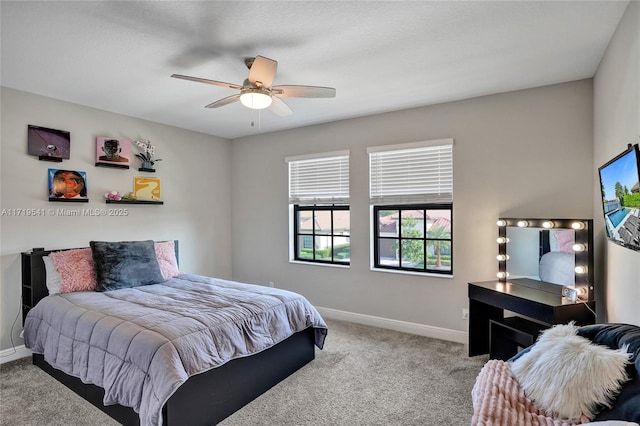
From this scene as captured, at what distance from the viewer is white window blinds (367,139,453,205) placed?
3531mm

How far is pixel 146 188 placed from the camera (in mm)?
4102

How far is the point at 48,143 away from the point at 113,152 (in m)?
0.59

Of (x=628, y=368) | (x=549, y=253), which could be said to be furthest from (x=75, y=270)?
(x=549, y=253)

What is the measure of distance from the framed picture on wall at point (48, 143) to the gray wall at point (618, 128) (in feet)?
15.1

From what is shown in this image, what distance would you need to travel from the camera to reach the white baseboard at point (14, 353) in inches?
119

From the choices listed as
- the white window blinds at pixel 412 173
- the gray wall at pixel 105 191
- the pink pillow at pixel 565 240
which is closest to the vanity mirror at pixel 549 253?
the pink pillow at pixel 565 240

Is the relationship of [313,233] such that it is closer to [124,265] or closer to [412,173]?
[412,173]

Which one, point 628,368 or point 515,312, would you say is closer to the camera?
point 628,368

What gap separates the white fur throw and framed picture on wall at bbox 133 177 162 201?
4114mm

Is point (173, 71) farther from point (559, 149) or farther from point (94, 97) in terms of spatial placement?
point (559, 149)

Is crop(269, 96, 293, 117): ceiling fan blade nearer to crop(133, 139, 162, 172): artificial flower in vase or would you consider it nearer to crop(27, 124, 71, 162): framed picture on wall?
crop(133, 139, 162, 172): artificial flower in vase

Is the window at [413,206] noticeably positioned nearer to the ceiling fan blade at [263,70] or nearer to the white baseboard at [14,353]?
the ceiling fan blade at [263,70]

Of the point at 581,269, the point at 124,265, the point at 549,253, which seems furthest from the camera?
the point at 124,265

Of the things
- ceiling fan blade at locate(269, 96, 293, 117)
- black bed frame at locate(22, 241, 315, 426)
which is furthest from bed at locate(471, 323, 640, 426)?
ceiling fan blade at locate(269, 96, 293, 117)
